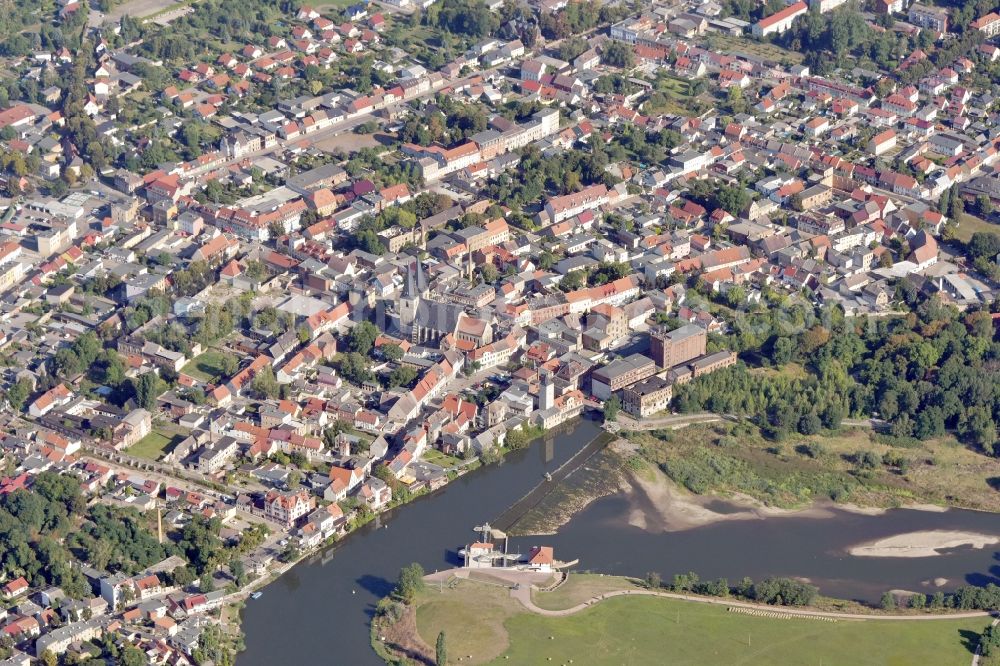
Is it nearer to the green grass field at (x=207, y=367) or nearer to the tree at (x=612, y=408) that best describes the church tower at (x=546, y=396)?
the tree at (x=612, y=408)

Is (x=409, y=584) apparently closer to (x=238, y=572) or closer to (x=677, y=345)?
(x=238, y=572)

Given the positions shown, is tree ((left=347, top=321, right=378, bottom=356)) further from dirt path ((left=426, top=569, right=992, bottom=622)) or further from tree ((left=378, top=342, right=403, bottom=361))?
dirt path ((left=426, top=569, right=992, bottom=622))

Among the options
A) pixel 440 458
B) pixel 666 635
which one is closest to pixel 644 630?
pixel 666 635

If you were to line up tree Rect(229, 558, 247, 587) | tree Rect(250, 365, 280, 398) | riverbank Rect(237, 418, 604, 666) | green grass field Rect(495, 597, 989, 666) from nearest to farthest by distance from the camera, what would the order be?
green grass field Rect(495, 597, 989, 666) → riverbank Rect(237, 418, 604, 666) → tree Rect(229, 558, 247, 587) → tree Rect(250, 365, 280, 398)

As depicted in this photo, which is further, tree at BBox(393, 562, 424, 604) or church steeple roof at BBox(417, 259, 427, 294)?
church steeple roof at BBox(417, 259, 427, 294)

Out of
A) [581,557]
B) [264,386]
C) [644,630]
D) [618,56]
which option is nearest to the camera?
[644,630]

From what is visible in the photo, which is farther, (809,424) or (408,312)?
(408,312)

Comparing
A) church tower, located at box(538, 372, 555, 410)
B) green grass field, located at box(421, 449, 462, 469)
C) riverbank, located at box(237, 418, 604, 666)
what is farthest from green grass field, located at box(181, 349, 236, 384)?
church tower, located at box(538, 372, 555, 410)
